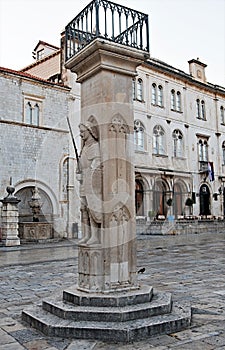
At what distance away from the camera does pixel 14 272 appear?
8695mm

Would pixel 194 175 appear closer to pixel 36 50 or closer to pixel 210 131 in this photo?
pixel 210 131

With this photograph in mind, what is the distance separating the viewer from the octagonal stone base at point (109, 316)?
3715mm

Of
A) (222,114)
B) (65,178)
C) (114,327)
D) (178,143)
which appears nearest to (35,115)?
(65,178)

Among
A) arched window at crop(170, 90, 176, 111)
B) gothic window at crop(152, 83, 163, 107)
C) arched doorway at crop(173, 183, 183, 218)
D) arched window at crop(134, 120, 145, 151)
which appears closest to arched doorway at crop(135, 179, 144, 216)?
arched window at crop(134, 120, 145, 151)

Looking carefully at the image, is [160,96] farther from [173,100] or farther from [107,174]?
[107,174]

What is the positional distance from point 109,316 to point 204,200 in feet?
90.3

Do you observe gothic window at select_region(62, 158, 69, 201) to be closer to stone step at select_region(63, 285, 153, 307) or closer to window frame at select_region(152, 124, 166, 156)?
window frame at select_region(152, 124, 166, 156)

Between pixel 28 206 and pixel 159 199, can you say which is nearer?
pixel 28 206

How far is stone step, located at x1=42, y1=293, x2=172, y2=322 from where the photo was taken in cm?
389

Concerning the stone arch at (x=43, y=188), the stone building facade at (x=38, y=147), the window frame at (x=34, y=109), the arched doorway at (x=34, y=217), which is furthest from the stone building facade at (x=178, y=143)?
the window frame at (x=34, y=109)

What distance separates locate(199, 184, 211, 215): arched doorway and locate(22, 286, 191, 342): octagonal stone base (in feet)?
86.0

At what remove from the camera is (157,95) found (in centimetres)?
2758

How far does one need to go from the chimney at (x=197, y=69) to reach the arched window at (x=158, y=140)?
275 inches

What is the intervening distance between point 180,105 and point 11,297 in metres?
25.5
